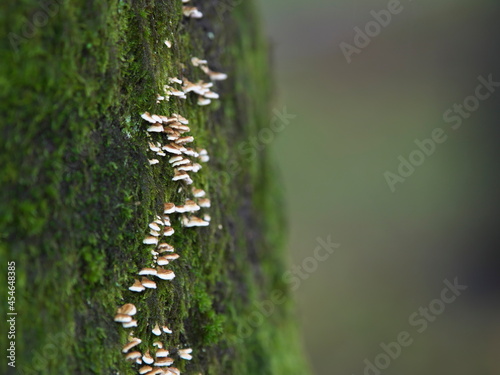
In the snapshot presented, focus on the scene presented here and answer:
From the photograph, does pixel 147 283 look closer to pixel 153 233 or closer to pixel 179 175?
pixel 153 233

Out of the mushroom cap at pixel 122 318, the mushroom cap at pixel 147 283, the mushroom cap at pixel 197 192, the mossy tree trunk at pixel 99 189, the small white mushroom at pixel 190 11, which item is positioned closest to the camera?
the mossy tree trunk at pixel 99 189

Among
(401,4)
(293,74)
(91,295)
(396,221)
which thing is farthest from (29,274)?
(293,74)

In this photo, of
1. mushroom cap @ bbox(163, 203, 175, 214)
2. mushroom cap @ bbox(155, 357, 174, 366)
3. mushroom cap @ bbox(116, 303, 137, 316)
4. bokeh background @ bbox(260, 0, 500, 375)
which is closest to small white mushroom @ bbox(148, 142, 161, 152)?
mushroom cap @ bbox(163, 203, 175, 214)

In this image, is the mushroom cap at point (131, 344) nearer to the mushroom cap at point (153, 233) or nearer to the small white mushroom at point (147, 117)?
the mushroom cap at point (153, 233)

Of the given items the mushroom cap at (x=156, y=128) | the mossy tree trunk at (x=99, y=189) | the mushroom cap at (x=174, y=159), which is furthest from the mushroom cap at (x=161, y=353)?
the mushroom cap at (x=156, y=128)

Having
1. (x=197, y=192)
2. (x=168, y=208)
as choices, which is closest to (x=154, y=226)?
(x=168, y=208)

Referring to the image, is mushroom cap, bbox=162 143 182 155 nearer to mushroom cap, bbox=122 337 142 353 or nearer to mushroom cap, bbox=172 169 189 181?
mushroom cap, bbox=172 169 189 181

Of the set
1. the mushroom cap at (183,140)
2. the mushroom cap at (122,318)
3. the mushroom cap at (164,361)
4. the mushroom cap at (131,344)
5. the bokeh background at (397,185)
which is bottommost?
the mushroom cap at (164,361)

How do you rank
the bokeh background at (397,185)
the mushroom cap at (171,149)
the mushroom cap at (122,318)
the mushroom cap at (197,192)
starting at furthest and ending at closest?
the bokeh background at (397,185)
the mushroom cap at (197,192)
the mushroom cap at (171,149)
the mushroom cap at (122,318)
